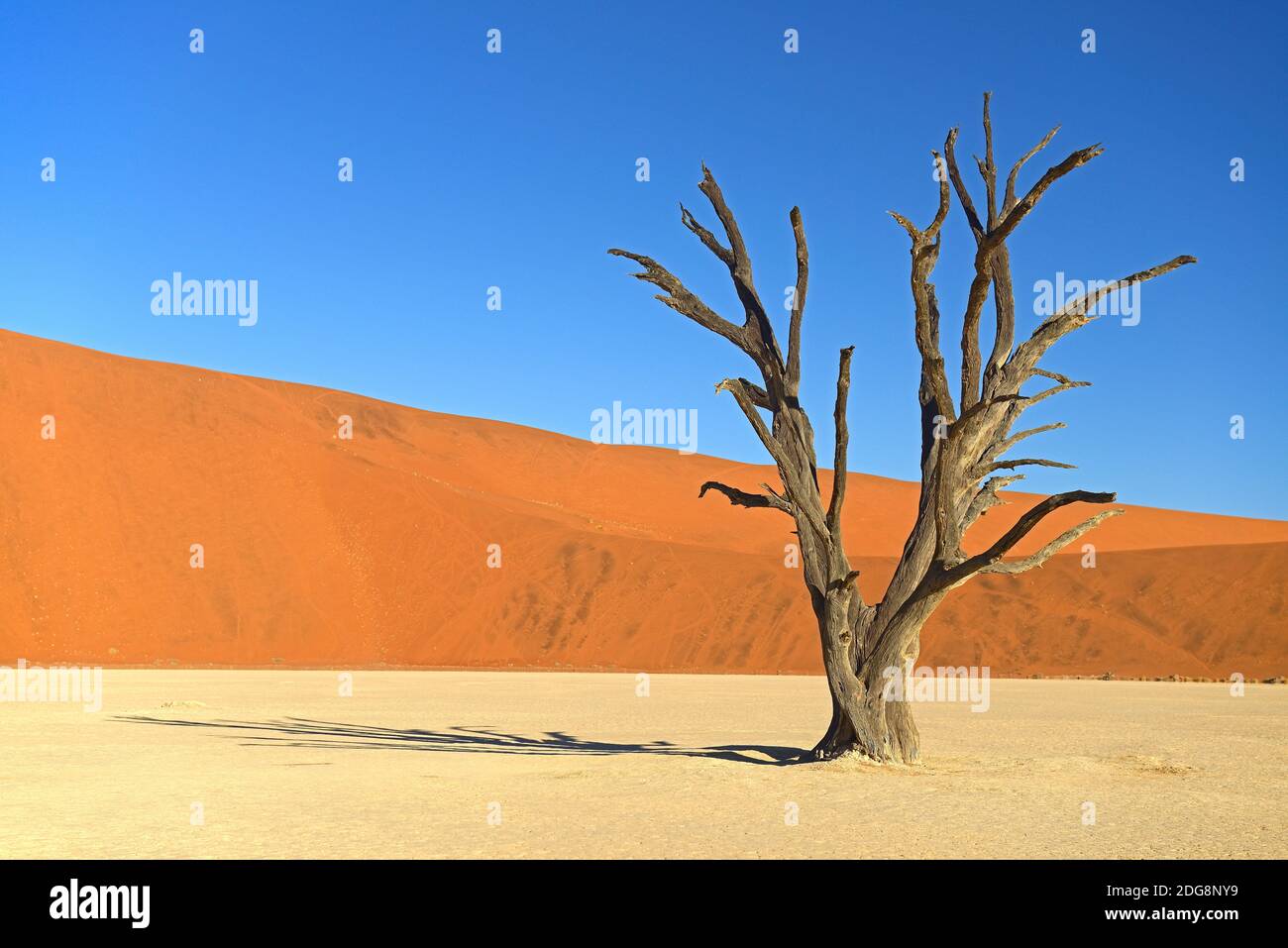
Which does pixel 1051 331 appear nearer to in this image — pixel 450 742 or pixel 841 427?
pixel 841 427

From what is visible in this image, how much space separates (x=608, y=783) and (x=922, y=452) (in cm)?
657

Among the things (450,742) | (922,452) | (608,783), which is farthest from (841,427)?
(450,742)

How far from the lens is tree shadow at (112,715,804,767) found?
17.9m

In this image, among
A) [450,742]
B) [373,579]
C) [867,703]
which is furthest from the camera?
[373,579]

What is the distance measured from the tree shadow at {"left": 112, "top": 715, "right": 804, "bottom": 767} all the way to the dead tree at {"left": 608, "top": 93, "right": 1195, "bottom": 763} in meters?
1.77

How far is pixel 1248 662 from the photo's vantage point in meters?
46.0

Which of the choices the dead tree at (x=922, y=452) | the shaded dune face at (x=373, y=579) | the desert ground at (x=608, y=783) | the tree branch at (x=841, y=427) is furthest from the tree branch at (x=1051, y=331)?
the shaded dune face at (x=373, y=579)

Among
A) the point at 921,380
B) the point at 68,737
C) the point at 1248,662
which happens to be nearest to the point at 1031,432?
the point at 921,380

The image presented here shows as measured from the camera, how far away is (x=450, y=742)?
1944 cm

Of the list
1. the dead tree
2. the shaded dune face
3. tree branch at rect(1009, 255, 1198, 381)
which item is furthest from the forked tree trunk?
the shaded dune face

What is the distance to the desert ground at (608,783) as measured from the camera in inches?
409

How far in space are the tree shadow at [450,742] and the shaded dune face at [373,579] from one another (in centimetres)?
2373
